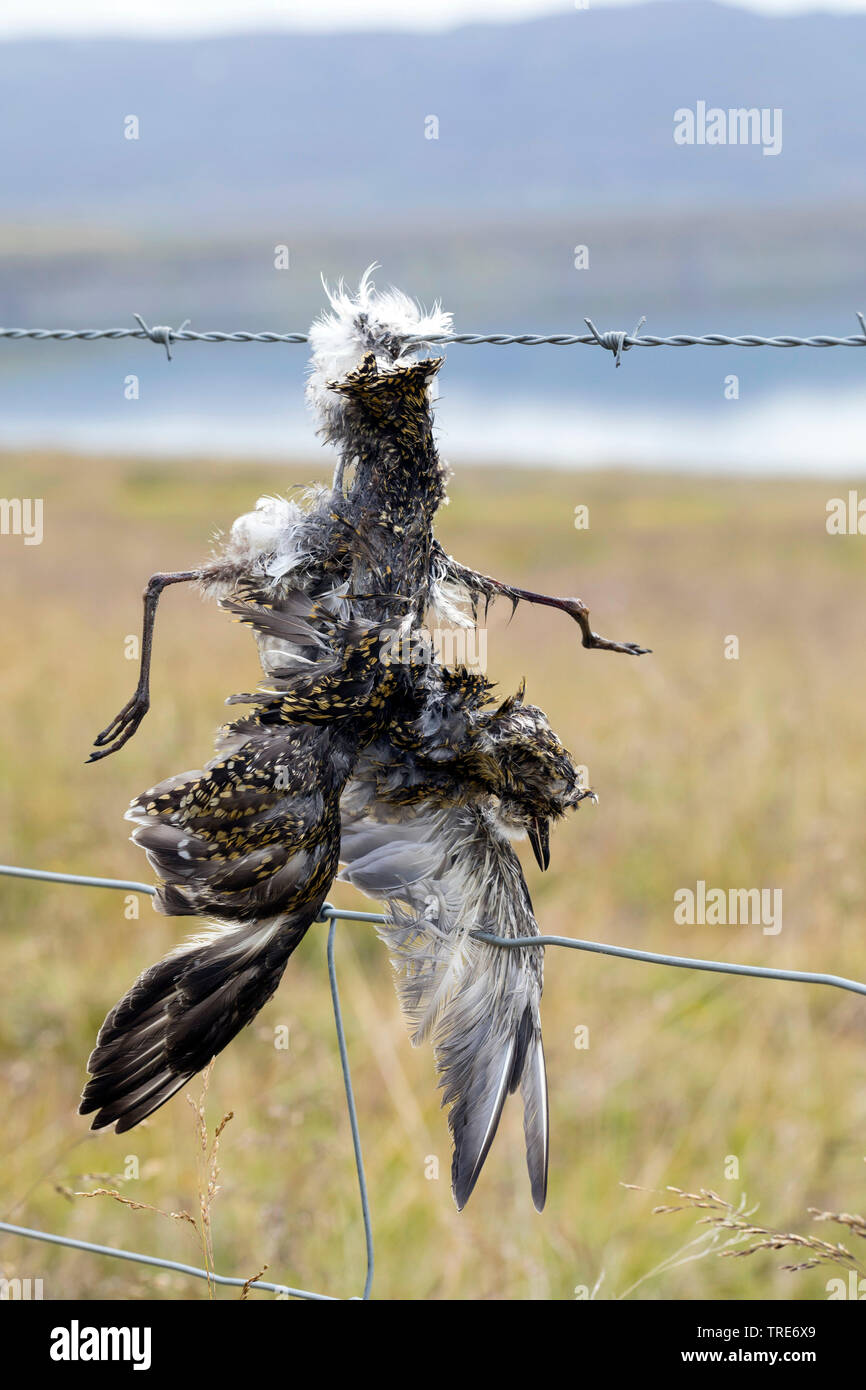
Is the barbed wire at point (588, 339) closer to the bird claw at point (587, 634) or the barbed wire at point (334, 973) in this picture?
the bird claw at point (587, 634)

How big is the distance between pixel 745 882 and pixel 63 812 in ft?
10.8

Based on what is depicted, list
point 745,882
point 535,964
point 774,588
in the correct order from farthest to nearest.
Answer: point 774,588
point 745,882
point 535,964

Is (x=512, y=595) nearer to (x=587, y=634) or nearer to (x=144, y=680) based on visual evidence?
(x=587, y=634)

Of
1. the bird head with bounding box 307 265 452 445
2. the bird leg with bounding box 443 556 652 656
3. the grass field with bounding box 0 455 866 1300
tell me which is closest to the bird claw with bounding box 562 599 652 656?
the bird leg with bounding box 443 556 652 656

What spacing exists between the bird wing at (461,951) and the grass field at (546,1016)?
2.41 ft

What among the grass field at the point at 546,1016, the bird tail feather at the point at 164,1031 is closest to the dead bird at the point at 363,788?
the bird tail feather at the point at 164,1031

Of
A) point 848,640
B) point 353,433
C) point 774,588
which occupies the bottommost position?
point 353,433

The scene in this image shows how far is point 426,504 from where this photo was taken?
234cm

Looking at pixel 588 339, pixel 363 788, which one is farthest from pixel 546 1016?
pixel 588 339

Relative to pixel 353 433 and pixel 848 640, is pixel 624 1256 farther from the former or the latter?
pixel 848 640

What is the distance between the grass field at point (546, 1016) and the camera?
3500mm

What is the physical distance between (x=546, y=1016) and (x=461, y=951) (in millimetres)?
2190

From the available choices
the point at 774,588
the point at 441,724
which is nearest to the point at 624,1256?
the point at 441,724

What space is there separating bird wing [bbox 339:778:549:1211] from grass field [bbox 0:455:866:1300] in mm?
736
